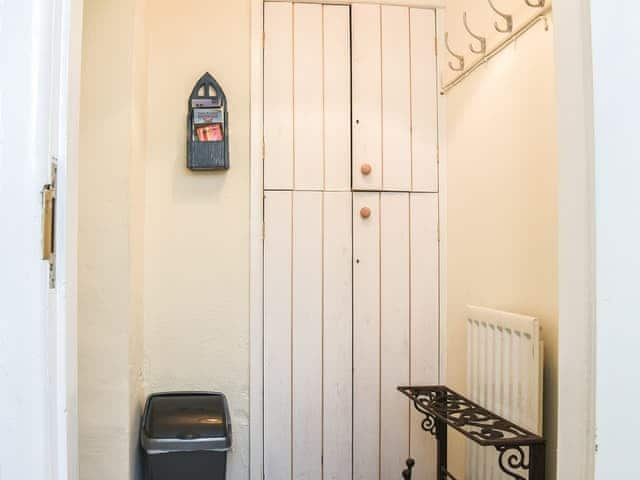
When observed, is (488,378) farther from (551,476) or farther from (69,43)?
(69,43)

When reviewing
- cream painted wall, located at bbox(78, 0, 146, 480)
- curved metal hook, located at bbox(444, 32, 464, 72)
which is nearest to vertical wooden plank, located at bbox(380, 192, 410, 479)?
curved metal hook, located at bbox(444, 32, 464, 72)

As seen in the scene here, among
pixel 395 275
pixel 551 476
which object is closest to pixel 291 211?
pixel 395 275

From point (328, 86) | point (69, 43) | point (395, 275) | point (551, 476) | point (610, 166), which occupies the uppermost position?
point (328, 86)

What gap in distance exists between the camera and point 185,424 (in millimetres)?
2244

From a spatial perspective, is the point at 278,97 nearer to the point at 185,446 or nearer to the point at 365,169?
the point at 365,169

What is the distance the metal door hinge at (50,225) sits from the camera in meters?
0.60

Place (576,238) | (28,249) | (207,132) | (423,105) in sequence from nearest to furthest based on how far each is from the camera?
(28,249), (576,238), (207,132), (423,105)

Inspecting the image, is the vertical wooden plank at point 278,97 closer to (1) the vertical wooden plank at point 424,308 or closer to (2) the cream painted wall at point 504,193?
(1) the vertical wooden plank at point 424,308

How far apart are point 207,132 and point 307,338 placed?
106 centimetres

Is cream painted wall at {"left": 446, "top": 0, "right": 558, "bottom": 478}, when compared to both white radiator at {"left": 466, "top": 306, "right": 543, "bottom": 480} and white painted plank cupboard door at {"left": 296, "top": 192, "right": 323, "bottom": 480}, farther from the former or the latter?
white painted plank cupboard door at {"left": 296, "top": 192, "right": 323, "bottom": 480}

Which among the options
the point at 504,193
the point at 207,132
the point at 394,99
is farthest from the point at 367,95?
the point at 504,193

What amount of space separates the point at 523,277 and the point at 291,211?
1.12 meters

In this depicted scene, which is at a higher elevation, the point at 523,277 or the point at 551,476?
the point at 523,277

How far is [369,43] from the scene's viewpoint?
2807 millimetres
